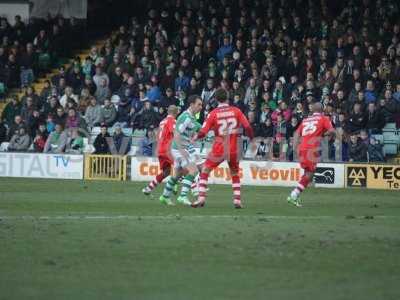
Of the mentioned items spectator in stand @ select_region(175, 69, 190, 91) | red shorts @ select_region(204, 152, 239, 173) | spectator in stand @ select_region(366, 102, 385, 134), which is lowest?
red shorts @ select_region(204, 152, 239, 173)

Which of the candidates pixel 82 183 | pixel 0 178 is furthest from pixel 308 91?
pixel 0 178

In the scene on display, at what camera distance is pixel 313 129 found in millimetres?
21500

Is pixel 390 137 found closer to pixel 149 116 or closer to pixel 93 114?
pixel 149 116

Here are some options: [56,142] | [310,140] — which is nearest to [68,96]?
[56,142]

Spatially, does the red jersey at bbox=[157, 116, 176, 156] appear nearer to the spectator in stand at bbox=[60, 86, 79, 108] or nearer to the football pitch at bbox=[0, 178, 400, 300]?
the football pitch at bbox=[0, 178, 400, 300]

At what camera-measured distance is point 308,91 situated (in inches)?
1238

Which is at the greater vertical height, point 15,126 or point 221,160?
point 15,126

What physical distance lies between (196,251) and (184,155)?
27.7ft

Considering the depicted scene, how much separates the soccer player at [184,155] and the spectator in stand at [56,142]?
13261 mm

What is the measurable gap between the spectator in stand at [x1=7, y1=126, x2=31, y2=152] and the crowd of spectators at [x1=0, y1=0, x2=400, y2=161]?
12.5 inches

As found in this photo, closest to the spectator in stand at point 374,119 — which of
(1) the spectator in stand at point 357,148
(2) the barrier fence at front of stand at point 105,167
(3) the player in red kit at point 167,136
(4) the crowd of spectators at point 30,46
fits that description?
(1) the spectator in stand at point 357,148

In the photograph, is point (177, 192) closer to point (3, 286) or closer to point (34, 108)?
point (34, 108)

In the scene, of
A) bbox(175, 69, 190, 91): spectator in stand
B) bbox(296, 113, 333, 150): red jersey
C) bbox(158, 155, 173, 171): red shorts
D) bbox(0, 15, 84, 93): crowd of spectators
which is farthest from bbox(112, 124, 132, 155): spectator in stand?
bbox(296, 113, 333, 150): red jersey

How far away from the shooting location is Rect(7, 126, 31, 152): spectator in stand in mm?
34844
